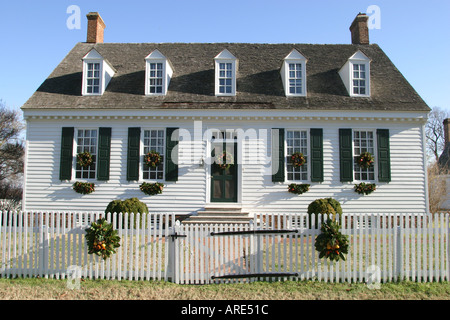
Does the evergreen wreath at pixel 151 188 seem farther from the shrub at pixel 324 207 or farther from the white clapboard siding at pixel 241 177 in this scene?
the shrub at pixel 324 207

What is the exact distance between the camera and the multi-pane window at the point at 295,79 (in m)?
13.0

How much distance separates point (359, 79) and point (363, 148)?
9.44 ft

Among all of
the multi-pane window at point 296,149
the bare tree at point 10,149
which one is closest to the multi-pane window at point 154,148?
the multi-pane window at point 296,149

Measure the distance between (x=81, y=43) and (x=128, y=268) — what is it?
13.1 m

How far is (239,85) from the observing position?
1341cm

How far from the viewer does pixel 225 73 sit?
1316 centimetres

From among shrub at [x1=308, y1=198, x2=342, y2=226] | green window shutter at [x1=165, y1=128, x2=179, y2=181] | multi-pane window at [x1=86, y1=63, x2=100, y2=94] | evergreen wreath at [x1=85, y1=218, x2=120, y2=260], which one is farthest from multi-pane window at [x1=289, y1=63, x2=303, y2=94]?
evergreen wreath at [x1=85, y1=218, x2=120, y2=260]

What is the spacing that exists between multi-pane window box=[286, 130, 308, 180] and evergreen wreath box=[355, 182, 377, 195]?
6.38ft

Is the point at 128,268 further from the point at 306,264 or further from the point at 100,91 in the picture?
the point at 100,91

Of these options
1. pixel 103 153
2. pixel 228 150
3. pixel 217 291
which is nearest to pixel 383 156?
pixel 228 150

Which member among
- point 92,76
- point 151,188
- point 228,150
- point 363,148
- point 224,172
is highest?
point 92,76

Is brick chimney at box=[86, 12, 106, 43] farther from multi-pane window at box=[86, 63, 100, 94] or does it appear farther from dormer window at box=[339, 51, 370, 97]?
dormer window at box=[339, 51, 370, 97]

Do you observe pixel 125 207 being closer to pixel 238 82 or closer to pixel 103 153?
pixel 103 153

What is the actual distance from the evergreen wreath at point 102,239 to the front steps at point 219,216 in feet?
15.2
